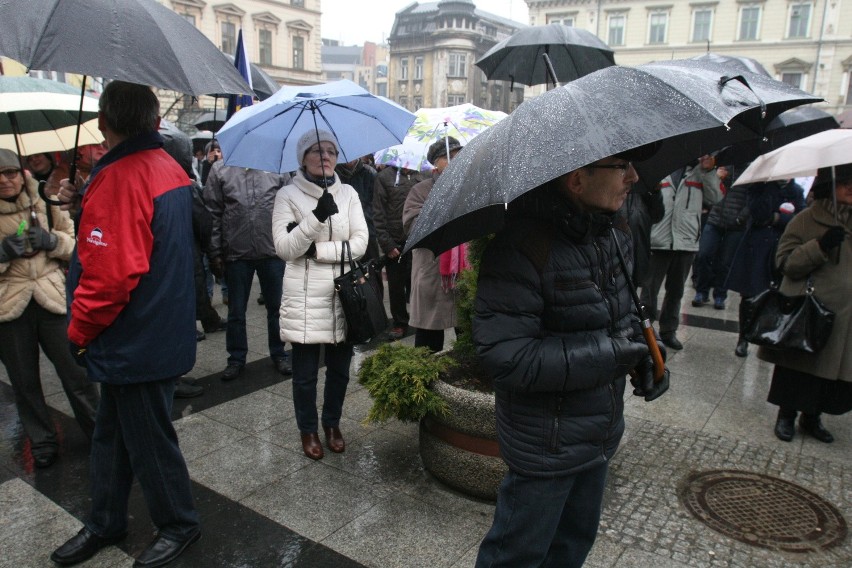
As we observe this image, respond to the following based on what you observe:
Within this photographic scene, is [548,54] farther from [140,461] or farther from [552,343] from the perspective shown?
[140,461]

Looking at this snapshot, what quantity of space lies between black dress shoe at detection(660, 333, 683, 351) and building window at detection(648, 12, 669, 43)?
1829 inches

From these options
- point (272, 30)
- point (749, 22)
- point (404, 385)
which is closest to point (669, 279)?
point (404, 385)

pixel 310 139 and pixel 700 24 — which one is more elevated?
pixel 700 24

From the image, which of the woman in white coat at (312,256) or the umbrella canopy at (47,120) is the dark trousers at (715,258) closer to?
the woman in white coat at (312,256)

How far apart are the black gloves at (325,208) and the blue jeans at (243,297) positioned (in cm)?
206

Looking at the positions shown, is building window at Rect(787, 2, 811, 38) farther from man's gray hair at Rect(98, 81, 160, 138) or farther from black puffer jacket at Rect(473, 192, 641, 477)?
man's gray hair at Rect(98, 81, 160, 138)

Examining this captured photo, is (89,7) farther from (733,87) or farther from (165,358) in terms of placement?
(733,87)

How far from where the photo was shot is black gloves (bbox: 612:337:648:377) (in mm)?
2018

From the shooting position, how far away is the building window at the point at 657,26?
46094mm

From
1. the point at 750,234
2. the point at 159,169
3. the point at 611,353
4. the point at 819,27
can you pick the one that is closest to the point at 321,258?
the point at 159,169

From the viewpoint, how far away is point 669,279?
22.1 ft

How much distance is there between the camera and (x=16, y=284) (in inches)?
147

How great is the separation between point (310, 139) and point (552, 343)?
2385 mm

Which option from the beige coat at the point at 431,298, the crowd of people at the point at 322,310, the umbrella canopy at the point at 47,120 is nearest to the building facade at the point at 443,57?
the beige coat at the point at 431,298
